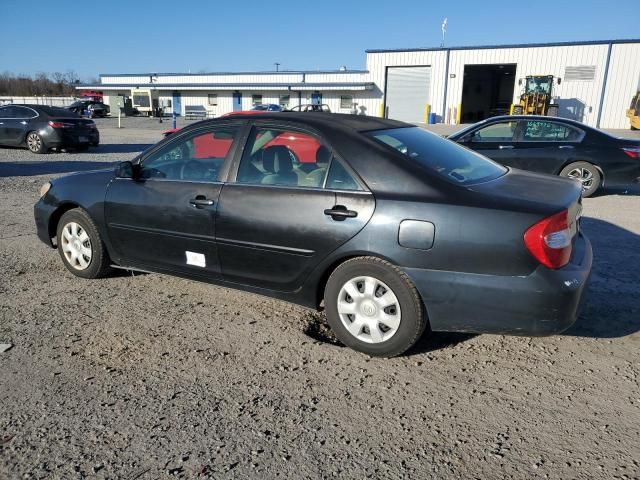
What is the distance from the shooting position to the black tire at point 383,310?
321 cm

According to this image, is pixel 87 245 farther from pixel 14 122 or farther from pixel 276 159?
pixel 14 122

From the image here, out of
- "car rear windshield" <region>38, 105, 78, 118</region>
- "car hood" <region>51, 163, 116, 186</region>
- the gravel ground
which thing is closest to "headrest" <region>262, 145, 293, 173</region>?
the gravel ground

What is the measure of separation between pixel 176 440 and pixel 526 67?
4112 cm

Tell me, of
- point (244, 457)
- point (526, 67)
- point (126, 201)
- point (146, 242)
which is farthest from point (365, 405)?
point (526, 67)

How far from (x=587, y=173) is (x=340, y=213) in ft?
23.5

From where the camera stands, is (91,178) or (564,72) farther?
(564,72)

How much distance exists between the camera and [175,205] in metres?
4.04

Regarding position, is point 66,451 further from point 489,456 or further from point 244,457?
point 489,456

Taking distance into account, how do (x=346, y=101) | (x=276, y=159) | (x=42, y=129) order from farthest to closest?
(x=346, y=101) → (x=42, y=129) → (x=276, y=159)

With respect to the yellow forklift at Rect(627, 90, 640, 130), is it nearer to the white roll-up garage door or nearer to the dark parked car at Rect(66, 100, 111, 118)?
the white roll-up garage door

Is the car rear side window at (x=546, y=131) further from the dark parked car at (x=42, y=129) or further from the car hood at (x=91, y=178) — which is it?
the dark parked car at (x=42, y=129)

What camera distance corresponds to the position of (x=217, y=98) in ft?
173

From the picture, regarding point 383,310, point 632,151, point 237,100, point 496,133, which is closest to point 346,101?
point 237,100

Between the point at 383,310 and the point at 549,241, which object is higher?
the point at 549,241
